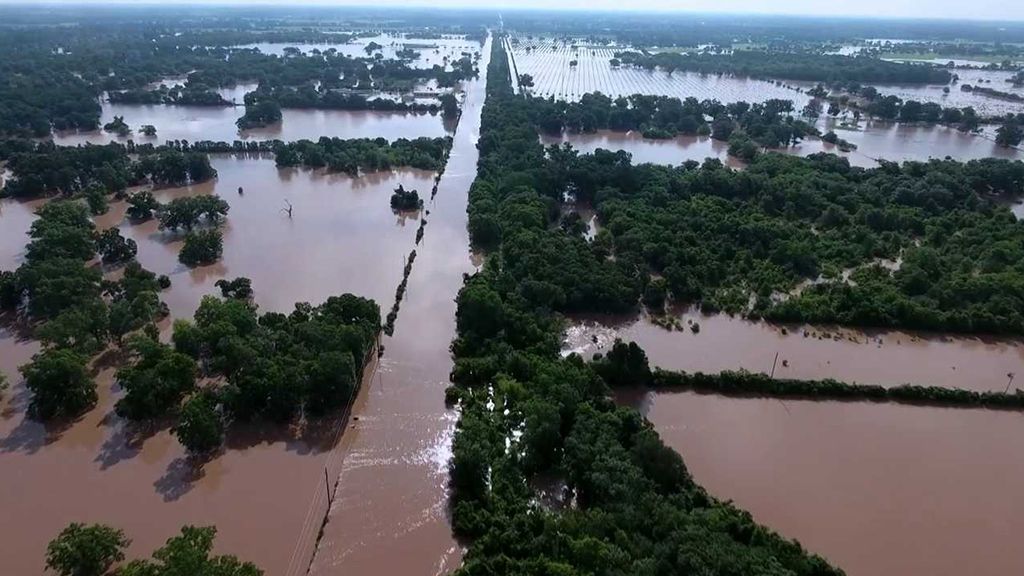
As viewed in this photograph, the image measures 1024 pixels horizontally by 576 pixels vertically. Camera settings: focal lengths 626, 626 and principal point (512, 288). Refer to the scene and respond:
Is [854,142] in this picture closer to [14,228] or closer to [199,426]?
[199,426]

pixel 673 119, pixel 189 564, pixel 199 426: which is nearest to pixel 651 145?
pixel 673 119

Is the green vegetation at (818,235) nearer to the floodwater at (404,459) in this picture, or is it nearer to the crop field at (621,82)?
the floodwater at (404,459)

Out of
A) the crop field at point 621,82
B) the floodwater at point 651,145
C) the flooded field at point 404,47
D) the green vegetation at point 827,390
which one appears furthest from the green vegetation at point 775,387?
the flooded field at point 404,47

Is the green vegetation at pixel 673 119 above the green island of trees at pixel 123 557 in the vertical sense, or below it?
above

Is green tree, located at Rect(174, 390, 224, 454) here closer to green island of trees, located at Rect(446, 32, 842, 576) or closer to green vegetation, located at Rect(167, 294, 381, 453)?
green vegetation, located at Rect(167, 294, 381, 453)

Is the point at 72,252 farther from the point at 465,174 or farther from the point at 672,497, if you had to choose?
the point at 672,497

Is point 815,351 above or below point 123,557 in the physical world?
above

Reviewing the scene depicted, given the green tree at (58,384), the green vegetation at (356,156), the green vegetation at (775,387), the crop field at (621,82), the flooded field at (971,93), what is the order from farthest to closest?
the crop field at (621,82) < the flooded field at (971,93) < the green vegetation at (356,156) < the green vegetation at (775,387) < the green tree at (58,384)
